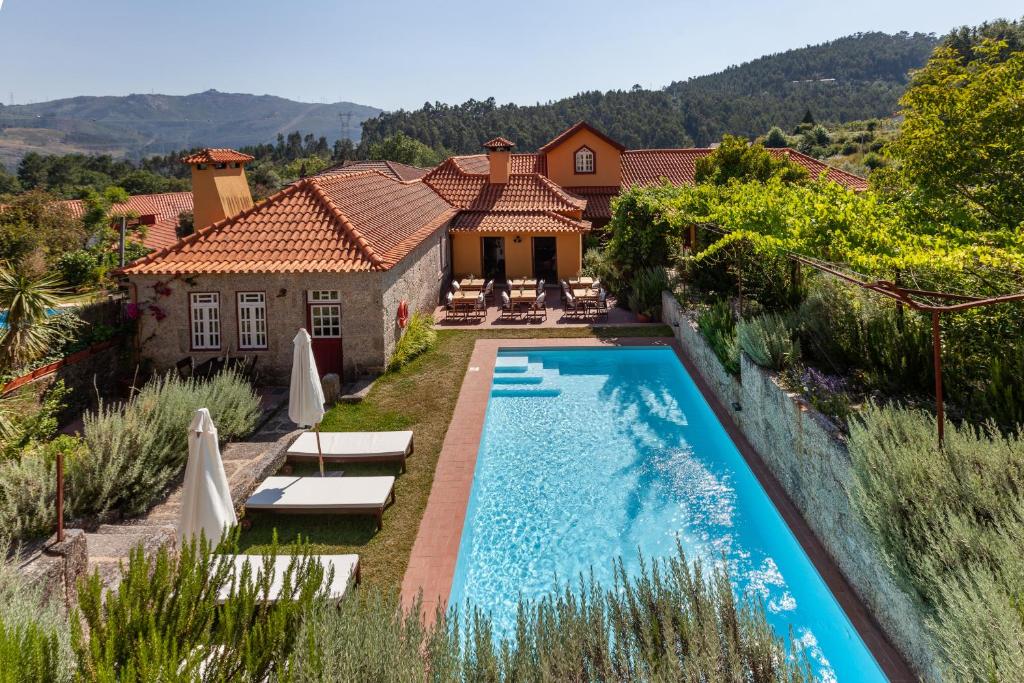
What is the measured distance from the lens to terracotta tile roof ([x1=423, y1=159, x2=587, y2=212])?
29.2 metres

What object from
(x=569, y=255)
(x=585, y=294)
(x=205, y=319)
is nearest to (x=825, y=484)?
(x=205, y=319)

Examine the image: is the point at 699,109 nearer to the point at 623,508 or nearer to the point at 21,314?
the point at 623,508

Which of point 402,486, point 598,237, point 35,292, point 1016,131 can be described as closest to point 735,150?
point 598,237

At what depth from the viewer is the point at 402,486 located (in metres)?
11.0

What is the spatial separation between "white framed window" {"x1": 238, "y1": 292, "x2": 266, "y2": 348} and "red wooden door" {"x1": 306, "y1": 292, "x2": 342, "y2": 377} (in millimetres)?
1193

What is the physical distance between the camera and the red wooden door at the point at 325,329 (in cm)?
1609

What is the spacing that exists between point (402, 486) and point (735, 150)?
23325 millimetres

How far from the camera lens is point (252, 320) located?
1625cm

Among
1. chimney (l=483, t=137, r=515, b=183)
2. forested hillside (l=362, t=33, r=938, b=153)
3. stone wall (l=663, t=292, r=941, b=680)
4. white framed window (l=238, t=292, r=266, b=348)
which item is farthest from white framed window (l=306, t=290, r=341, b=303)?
forested hillside (l=362, t=33, r=938, b=153)

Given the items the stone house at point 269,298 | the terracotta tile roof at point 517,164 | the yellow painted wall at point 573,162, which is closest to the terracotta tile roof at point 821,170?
the yellow painted wall at point 573,162

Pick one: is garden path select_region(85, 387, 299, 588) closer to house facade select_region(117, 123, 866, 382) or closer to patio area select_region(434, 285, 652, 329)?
house facade select_region(117, 123, 866, 382)

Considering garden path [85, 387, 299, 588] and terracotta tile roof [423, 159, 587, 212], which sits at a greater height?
terracotta tile roof [423, 159, 587, 212]

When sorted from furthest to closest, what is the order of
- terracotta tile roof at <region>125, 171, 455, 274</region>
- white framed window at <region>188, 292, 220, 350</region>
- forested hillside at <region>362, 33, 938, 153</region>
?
forested hillside at <region>362, 33, 938, 153</region>
white framed window at <region>188, 292, 220, 350</region>
terracotta tile roof at <region>125, 171, 455, 274</region>

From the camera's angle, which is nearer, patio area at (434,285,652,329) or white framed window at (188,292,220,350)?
white framed window at (188,292,220,350)
